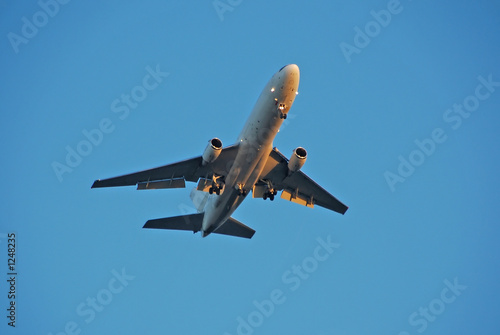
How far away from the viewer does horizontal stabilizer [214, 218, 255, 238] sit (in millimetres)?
42719

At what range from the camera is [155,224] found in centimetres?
4141

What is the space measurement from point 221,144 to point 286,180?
6.41 m

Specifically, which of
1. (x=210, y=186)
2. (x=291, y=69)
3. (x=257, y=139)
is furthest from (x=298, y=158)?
(x=210, y=186)

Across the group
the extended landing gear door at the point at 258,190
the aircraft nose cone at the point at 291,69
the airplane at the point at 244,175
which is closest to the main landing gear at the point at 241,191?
the airplane at the point at 244,175

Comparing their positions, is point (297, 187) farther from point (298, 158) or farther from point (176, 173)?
point (176, 173)

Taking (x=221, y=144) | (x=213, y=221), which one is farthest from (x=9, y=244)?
(x=221, y=144)

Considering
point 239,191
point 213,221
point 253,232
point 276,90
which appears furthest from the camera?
point 253,232

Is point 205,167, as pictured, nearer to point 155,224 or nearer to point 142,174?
point 142,174

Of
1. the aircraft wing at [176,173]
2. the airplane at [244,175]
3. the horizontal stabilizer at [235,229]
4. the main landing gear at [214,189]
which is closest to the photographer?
the airplane at [244,175]

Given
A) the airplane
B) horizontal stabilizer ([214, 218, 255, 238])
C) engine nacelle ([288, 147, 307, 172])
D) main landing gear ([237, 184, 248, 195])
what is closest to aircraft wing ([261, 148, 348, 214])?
the airplane

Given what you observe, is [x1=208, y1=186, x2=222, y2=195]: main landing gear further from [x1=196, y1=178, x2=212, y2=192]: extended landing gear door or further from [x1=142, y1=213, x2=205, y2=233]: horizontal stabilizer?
[x1=142, y1=213, x2=205, y2=233]: horizontal stabilizer

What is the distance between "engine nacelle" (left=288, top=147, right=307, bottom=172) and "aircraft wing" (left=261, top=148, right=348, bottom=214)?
47.8 inches

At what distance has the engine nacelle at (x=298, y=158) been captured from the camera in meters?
36.8

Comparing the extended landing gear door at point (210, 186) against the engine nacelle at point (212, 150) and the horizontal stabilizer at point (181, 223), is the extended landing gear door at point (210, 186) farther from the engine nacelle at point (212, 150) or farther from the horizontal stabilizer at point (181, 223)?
the horizontal stabilizer at point (181, 223)
